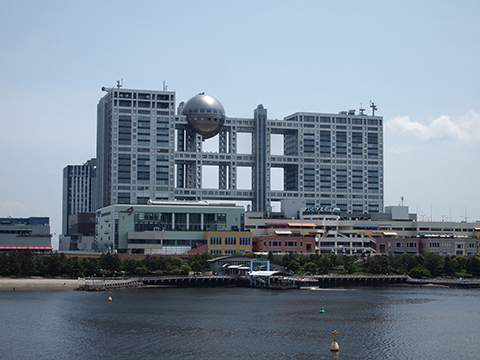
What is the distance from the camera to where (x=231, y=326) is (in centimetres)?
12569

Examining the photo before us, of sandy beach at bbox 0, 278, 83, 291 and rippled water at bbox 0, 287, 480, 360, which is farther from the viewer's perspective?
sandy beach at bbox 0, 278, 83, 291

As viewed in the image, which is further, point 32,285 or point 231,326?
point 32,285

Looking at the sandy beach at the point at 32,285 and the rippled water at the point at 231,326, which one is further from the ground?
the sandy beach at the point at 32,285

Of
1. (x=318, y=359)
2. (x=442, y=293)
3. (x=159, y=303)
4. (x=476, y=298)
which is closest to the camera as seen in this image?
(x=318, y=359)

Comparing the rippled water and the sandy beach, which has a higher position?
the sandy beach

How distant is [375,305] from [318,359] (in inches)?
2613

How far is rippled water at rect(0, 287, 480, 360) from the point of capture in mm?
103062

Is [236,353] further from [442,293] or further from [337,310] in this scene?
[442,293]

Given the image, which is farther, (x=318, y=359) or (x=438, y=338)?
(x=438, y=338)

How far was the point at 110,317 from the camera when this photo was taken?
135 meters

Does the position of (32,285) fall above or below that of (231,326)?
above

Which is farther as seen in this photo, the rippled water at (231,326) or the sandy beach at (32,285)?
the sandy beach at (32,285)

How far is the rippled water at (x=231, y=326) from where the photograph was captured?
10306 cm

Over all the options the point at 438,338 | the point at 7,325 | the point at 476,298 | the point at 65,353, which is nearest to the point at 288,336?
the point at 438,338
